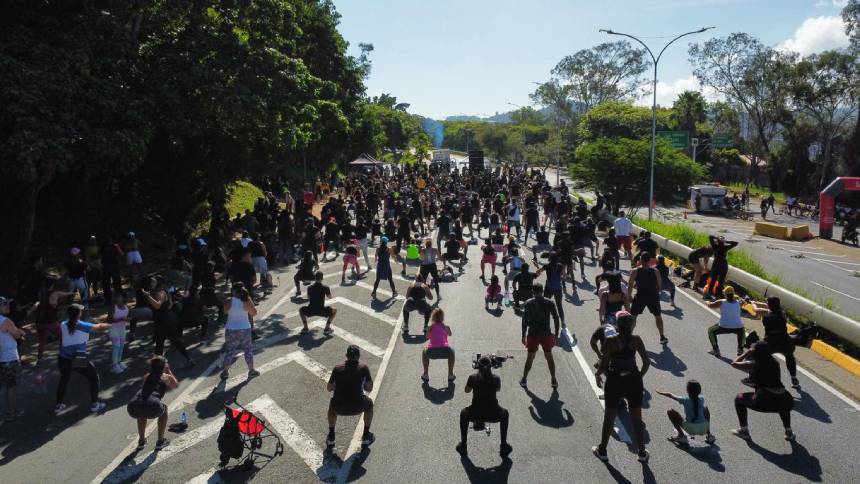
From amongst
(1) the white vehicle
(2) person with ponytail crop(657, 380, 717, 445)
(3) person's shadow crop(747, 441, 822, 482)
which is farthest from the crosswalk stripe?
(1) the white vehicle

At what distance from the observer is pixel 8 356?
28.6ft

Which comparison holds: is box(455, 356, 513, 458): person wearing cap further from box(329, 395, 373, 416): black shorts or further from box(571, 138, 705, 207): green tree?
box(571, 138, 705, 207): green tree

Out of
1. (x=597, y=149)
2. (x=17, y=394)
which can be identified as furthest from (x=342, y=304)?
(x=597, y=149)

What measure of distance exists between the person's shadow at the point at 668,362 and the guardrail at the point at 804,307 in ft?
10.9

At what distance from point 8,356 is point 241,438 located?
407 cm

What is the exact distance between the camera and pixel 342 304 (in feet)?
49.5

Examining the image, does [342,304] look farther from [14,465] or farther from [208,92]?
[14,465]

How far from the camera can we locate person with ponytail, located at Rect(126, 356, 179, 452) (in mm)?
7551

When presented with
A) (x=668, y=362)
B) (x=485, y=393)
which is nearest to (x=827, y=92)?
(x=668, y=362)

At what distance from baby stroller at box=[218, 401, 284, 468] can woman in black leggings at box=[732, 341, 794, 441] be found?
19.1 feet

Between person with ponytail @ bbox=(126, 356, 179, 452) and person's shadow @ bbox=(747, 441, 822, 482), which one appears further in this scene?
person with ponytail @ bbox=(126, 356, 179, 452)

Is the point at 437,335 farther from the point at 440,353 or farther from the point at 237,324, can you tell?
the point at 237,324

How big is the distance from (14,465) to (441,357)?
18.9ft

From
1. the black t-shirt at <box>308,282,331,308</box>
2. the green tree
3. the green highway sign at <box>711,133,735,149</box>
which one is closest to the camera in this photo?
the black t-shirt at <box>308,282,331,308</box>
